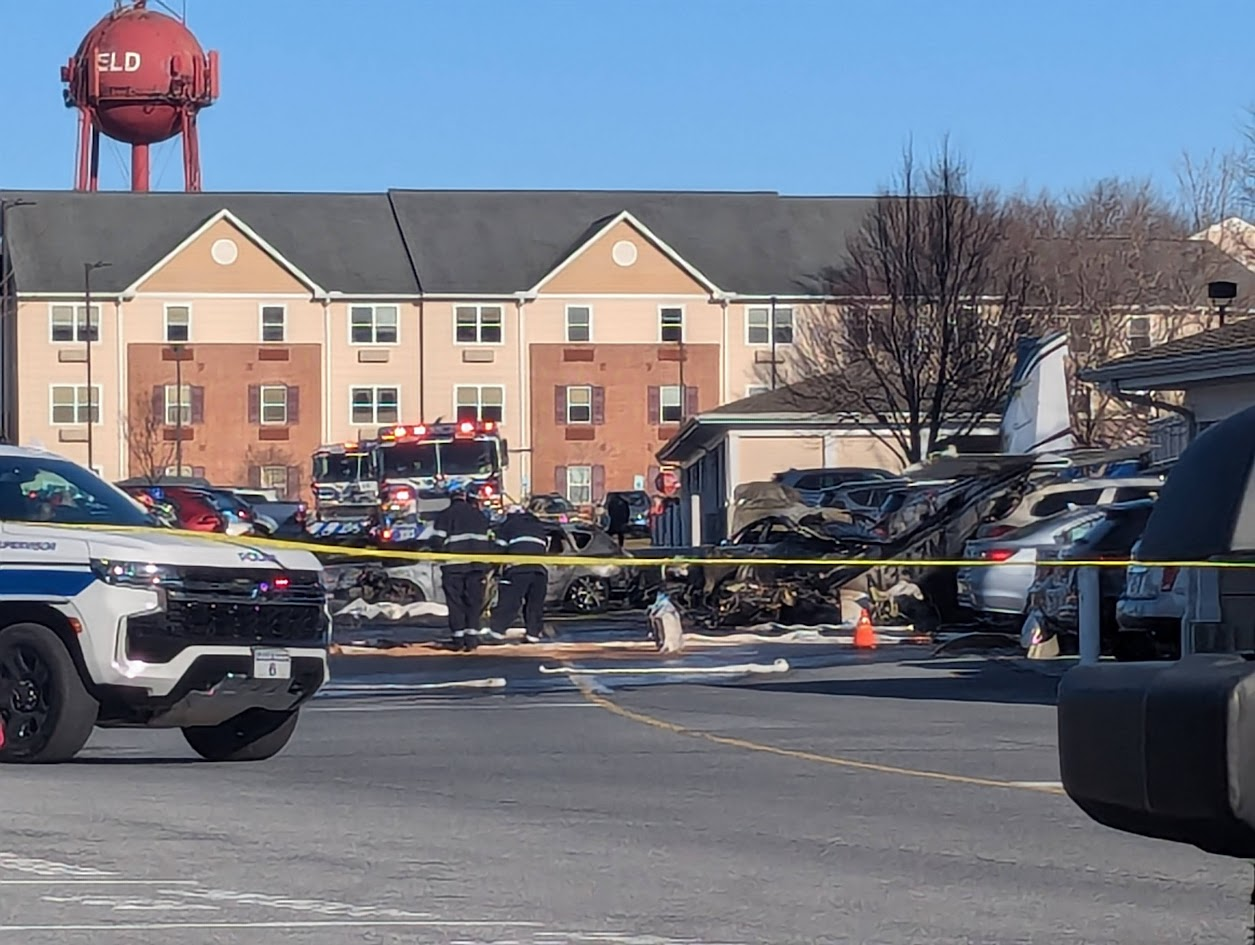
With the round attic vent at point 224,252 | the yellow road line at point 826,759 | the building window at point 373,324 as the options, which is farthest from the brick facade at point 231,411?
the yellow road line at point 826,759

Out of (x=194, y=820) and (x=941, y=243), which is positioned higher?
(x=941, y=243)

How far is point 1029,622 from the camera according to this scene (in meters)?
20.8

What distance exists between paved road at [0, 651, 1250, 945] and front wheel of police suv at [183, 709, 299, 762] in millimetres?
229

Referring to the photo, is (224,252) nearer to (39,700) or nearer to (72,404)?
(72,404)

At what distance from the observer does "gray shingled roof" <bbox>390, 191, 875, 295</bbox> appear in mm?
74938

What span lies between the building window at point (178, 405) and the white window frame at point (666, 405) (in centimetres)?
1613

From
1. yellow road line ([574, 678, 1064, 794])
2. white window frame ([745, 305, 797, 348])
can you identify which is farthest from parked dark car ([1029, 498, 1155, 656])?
white window frame ([745, 305, 797, 348])

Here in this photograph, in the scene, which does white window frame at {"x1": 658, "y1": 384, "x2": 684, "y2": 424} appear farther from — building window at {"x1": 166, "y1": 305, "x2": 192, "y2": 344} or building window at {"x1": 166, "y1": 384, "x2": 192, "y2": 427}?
building window at {"x1": 166, "y1": 305, "x2": 192, "y2": 344}

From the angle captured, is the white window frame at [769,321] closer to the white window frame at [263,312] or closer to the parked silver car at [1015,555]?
the white window frame at [263,312]

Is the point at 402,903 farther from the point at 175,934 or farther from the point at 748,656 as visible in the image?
the point at 748,656

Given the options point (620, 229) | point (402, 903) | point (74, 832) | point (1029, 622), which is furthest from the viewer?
point (620, 229)

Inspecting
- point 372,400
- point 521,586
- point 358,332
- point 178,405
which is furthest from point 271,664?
point 358,332

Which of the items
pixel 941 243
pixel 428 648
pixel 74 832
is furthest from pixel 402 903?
pixel 941 243

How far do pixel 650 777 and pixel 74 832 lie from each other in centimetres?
347
